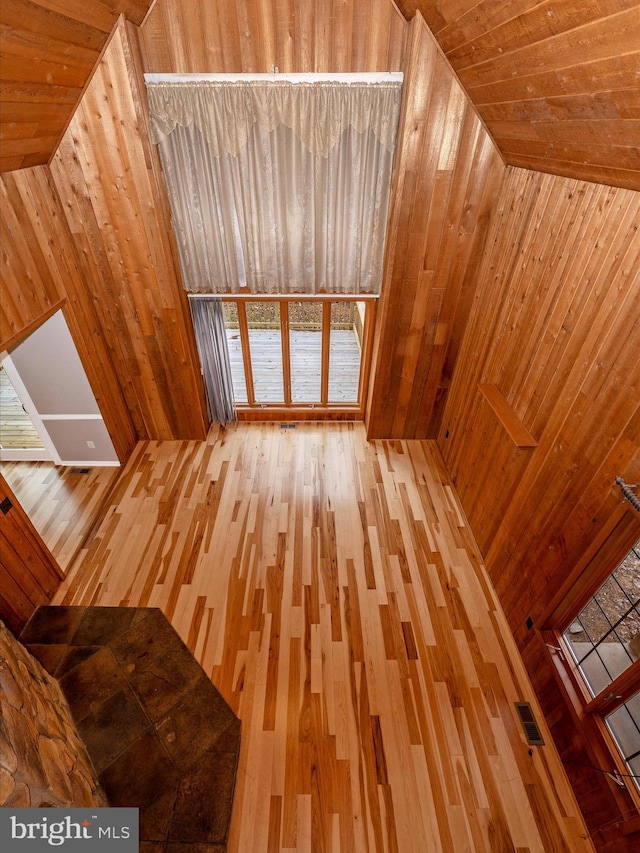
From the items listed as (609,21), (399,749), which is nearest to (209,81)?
(609,21)

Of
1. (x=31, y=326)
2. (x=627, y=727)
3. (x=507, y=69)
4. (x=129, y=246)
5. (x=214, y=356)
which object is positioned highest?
(x=507, y=69)

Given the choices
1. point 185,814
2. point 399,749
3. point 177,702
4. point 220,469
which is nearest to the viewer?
point 185,814

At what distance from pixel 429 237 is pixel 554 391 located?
1703mm

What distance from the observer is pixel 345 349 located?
22.4ft

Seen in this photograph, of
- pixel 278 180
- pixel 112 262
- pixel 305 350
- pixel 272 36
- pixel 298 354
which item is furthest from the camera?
pixel 305 350

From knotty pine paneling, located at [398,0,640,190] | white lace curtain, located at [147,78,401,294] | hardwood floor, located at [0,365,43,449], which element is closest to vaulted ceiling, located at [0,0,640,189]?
knotty pine paneling, located at [398,0,640,190]

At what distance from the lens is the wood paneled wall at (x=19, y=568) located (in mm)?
2783

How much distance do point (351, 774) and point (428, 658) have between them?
2.79ft

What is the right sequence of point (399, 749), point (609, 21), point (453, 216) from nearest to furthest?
point (609, 21)
point (399, 749)
point (453, 216)

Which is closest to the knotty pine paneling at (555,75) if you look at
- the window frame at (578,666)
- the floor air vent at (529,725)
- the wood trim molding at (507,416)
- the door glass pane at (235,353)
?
the wood trim molding at (507,416)

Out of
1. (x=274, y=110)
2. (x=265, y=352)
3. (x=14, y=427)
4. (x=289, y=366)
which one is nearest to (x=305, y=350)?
(x=265, y=352)

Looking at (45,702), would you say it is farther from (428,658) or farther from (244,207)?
(244,207)

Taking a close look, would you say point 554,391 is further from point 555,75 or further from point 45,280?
point 45,280

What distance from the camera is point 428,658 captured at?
2883 mm
